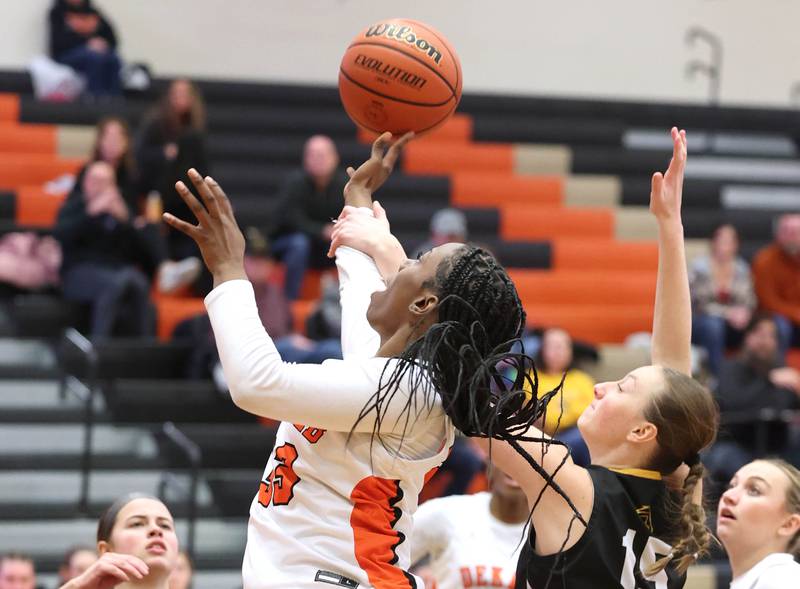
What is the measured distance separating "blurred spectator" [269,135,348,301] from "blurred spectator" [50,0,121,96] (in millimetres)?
2137

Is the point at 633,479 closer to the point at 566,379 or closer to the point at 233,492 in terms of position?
the point at 233,492

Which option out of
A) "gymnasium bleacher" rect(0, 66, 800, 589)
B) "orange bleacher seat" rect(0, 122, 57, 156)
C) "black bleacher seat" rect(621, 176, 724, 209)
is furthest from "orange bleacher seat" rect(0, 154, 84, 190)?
"black bleacher seat" rect(621, 176, 724, 209)

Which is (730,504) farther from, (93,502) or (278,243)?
(278,243)

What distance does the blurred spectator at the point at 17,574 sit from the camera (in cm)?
571

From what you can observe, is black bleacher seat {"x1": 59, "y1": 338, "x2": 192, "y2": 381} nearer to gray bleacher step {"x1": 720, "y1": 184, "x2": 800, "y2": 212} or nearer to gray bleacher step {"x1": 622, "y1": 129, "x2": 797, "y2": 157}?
gray bleacher step {"x1": 622, "y1": 129, "x2": 797, "y2": 157}

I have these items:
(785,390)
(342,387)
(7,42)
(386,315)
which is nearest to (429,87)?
(386,315)

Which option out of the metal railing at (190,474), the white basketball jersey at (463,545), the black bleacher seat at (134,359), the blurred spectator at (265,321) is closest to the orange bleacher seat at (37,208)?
the black bleacher seat at (134,359)

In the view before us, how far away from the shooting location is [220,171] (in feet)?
31.2

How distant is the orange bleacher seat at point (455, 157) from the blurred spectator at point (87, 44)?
2161mm

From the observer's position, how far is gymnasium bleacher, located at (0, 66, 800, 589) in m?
7.23

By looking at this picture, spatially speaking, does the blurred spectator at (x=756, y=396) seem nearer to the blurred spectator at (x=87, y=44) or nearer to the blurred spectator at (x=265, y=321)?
the blurred spectator at (x=265, y=321)

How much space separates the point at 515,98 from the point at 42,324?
491cm

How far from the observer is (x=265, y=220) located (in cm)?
908

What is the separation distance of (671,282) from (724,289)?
6.06 metres
